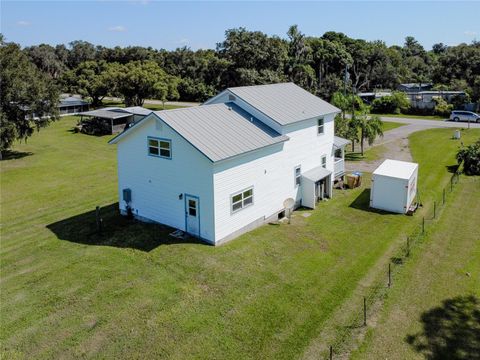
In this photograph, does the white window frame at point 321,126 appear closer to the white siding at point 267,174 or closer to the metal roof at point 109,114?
the white siding at point 267,174

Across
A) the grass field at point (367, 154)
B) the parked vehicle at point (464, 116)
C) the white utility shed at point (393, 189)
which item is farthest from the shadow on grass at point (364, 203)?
the parked vehicle at point (464, 116)

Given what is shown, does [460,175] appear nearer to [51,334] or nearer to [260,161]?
[260,161]

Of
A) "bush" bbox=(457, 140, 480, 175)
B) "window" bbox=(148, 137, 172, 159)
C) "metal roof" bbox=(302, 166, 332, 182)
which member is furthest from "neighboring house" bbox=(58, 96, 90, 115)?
"bush" bbox=(457, 140, 480, 175)

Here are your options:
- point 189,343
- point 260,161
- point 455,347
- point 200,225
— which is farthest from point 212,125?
point 455,347

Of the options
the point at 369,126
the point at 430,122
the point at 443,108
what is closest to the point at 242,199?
the point at 369,126

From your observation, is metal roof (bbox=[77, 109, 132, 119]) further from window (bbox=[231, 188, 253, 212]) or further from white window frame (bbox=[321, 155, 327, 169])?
window (bbox=[231, 188, 253, 212])

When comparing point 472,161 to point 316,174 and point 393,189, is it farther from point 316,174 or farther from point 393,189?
point 316,174
